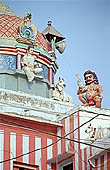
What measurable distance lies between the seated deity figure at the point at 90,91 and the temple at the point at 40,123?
28cm

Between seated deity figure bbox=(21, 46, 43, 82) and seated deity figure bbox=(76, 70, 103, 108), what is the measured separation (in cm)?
250

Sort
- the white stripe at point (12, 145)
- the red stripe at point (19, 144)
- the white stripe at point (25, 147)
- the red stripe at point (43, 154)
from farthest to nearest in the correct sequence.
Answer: the red stripe at point (43, 154), the white stripe at point (25, 147), the red stripe at point (19, 144), the white stripe at point (12, 145)

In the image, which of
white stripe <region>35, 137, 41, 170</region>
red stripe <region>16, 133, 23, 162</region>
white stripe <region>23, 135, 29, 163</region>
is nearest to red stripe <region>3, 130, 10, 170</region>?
red stripe <region>16, 133, 23, 162</region>

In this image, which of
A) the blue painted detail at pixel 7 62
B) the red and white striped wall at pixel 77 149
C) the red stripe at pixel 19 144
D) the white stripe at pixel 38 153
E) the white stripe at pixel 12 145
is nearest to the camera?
the red and white striped wall at pixel 77 149

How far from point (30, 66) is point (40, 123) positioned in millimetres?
4731

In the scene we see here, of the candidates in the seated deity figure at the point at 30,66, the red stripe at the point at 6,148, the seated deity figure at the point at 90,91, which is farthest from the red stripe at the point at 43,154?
the seated deity figure at the point at 30,66

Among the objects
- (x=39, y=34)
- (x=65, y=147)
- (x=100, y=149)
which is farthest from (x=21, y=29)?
(x=100, y=149)

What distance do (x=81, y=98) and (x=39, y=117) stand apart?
2930 mm

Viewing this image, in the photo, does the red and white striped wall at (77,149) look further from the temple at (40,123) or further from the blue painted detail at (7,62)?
the blue painted detail at (7,62)

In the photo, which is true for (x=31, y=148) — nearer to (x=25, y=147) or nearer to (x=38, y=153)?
(x=25, y=147)

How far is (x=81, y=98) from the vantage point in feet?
107

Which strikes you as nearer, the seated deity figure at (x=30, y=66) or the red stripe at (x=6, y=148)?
the red stripe at (x=6, y=148)

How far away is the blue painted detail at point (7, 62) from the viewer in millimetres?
34406

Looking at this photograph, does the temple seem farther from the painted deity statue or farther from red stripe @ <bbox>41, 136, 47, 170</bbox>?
the painted deity statue
